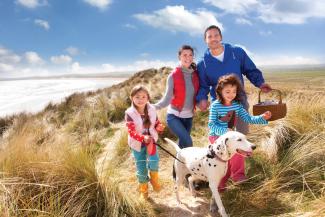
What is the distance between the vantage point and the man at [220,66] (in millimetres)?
4938

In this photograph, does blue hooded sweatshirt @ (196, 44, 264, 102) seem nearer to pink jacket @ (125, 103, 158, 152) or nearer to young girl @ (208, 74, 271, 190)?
young girl @ (208, 74, 271, 190)

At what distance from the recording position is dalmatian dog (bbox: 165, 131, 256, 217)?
3742 mm

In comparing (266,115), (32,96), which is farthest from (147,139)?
(32,96)

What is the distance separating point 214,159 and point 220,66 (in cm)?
142

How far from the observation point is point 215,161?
13.3ft

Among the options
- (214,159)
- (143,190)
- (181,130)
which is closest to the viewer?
(214,159)

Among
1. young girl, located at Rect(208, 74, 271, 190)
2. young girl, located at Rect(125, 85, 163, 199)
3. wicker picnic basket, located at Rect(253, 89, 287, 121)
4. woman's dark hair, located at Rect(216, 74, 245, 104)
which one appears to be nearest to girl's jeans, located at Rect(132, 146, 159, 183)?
young girl, located at Rect(125, 85, 163, 199)

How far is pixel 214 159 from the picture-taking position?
13.4 feet

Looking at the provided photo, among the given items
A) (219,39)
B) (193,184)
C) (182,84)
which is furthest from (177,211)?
(219,39)

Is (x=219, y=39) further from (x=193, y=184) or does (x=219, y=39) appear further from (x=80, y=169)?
(x=80, y=169)

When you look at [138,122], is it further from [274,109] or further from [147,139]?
[274,109]

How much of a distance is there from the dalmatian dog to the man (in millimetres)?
Result: 858

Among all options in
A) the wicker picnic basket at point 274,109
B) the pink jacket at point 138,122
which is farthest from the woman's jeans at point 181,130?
the wicker picnic basket at point 274,109

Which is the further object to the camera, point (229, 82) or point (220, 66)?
point (220, 66)
